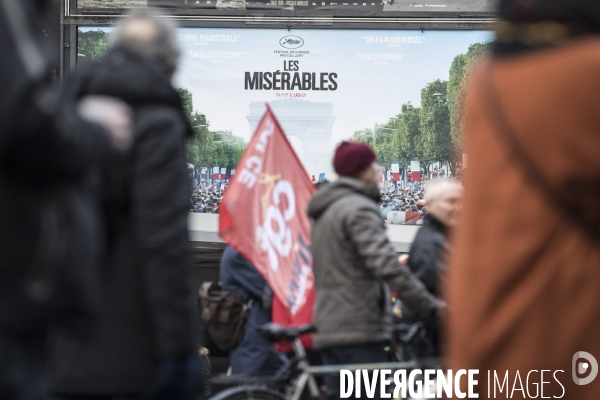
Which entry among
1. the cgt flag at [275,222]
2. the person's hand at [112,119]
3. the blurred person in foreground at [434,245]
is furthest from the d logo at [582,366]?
the cgt flag at [275,222]

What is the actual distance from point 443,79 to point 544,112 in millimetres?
9564

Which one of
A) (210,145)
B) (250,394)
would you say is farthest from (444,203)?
(210,145)

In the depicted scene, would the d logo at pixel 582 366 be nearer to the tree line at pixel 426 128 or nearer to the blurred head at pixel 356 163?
the blurred head at pixel 356 163

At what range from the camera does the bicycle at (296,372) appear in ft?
17.3

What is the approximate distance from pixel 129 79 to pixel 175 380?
34.2 inches

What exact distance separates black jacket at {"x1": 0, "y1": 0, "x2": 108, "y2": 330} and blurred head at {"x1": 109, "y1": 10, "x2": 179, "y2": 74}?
126cm

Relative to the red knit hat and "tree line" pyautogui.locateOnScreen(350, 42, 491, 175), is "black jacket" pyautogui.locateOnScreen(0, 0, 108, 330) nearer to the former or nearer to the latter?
the red knit hat

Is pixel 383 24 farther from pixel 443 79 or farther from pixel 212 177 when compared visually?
pixel 212 177

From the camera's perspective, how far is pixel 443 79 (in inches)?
435

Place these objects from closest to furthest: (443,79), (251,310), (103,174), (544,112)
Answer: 1. (544,112)
2. (103,174)
3. (251,310)
4. (443,79)

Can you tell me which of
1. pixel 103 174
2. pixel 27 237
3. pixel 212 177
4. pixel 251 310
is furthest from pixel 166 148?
pixel 212 177

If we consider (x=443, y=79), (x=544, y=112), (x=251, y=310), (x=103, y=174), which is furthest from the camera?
(x=443, y=79)

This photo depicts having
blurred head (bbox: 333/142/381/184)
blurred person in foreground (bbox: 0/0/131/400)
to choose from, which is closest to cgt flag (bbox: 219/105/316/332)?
blurred head (bbox: 333/142/381/184)

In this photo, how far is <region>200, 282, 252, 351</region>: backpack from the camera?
280 inches
